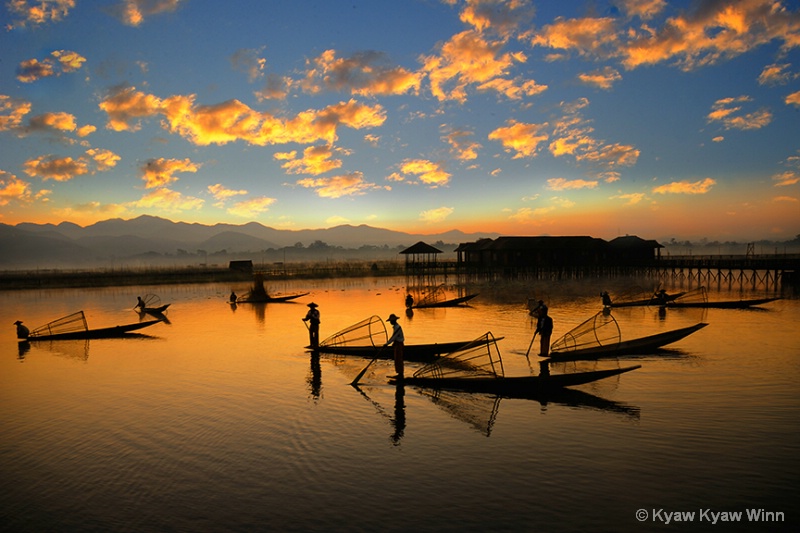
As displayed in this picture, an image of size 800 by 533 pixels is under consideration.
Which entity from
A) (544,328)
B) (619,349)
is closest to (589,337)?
(619,349)

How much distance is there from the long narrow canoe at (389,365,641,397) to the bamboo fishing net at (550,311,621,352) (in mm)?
4187

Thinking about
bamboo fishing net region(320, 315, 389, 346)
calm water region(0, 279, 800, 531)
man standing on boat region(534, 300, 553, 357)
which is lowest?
calm water region(0, 279, 800, 531)

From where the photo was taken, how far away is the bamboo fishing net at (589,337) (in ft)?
59.0

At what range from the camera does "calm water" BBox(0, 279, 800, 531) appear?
25.7 ft

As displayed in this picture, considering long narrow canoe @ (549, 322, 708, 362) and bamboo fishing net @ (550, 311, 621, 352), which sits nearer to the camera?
long narrow canoe @ (549, 322, 708, 362)

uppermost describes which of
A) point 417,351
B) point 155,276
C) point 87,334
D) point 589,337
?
point 155,276

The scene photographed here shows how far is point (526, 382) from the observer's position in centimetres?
1352

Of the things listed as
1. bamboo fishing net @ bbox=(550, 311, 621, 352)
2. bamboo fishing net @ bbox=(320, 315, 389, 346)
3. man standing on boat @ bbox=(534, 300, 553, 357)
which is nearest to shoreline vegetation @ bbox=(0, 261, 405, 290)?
bamboo fishing net @ bbox=(320, 315, 389, 346)

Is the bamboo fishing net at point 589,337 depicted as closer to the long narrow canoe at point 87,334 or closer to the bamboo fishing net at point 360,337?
the bamboo fishing net at point 360,337

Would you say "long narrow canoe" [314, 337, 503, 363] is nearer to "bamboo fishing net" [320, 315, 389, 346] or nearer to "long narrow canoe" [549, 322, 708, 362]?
"bamboo fishing net" [320, 315, 389, 346]

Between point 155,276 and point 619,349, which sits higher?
point 155,276

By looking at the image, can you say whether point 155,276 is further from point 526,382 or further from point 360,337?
point 526,382

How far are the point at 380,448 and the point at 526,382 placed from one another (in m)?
4.97

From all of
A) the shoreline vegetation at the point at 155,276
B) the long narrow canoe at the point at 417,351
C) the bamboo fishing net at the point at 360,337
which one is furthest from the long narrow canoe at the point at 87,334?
the shoreline vegetation at the point at 155,276
